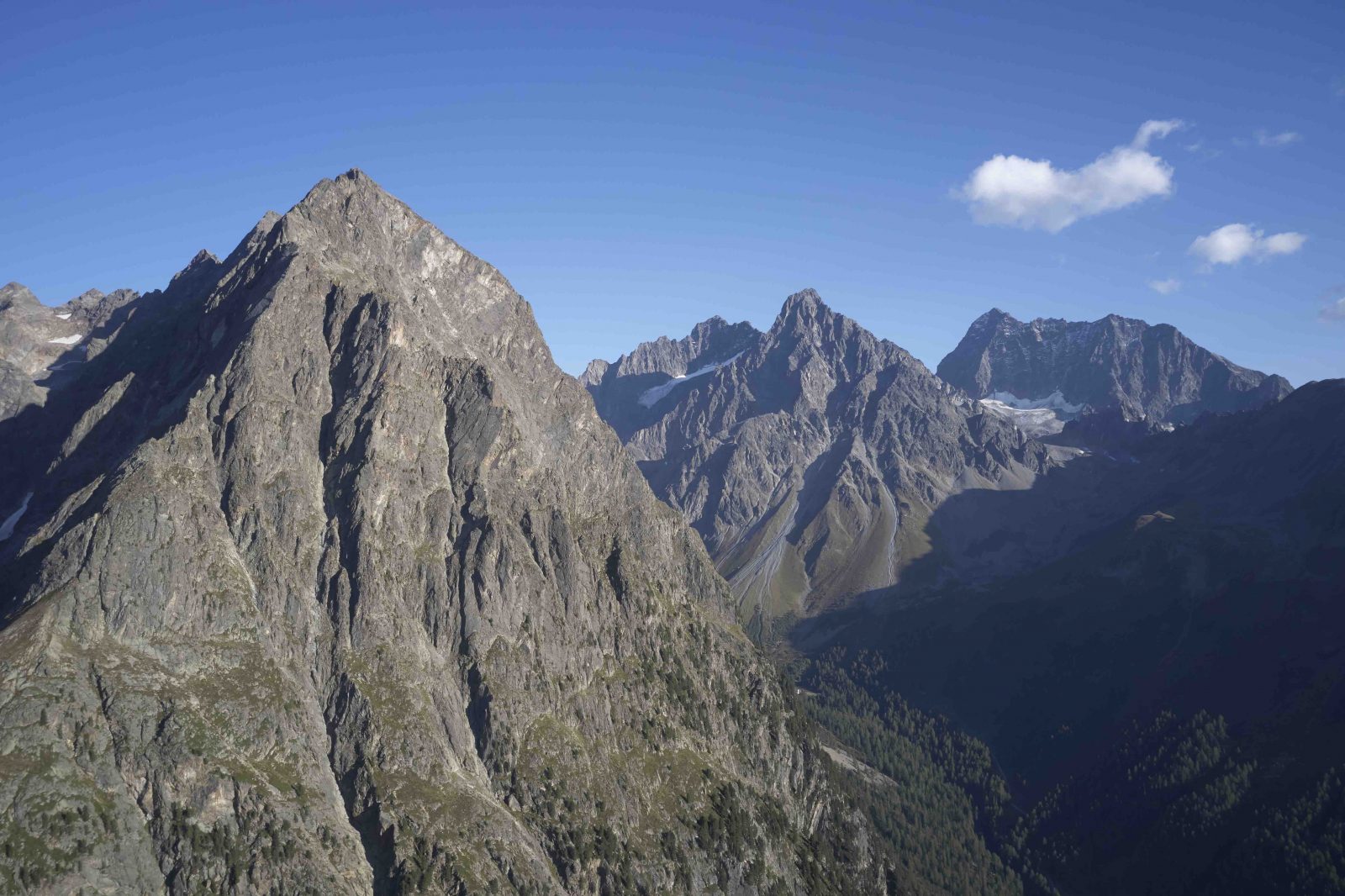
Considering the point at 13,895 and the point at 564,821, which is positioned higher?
the point at 13,895

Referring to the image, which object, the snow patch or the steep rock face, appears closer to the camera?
the steep rock face

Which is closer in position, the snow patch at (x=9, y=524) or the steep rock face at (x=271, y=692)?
the steep rock face at (x=271, y=692)

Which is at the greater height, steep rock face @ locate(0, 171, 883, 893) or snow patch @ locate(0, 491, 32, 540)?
snow patch @ locate(0, 491, 32, 540)

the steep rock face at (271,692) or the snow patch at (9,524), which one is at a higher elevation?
the snow patch at (9,524)

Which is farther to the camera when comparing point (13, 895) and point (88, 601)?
point (88, 601)

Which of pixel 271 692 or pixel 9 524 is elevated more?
pixel 9 524

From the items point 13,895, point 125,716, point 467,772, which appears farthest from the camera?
point 467,772

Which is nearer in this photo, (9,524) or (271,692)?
(271,692)

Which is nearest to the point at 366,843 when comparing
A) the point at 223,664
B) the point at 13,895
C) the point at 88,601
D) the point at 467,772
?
the point at 467,772

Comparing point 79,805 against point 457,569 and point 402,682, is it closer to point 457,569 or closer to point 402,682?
point 402,682

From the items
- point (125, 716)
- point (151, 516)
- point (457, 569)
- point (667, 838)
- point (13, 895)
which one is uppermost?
point (151, 516)

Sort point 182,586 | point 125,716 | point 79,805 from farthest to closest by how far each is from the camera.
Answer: point 182,586 → point 125,716 → point 79,805
